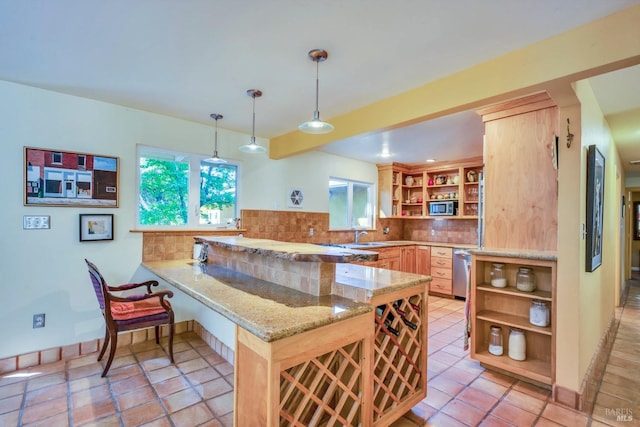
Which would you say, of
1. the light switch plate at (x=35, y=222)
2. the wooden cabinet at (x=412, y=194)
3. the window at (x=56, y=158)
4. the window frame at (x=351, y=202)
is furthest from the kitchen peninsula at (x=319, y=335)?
the wooden cabinet at (x=412, y=194)

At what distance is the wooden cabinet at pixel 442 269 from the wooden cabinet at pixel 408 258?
1.03 feet

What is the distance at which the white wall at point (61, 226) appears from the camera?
2434mm

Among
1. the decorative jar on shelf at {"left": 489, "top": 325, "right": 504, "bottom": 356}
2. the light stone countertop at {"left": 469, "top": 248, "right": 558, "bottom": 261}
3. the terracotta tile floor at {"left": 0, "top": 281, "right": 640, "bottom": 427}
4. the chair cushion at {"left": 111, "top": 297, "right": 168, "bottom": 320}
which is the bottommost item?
the terracotta tile floor at {"left": 0, "top": 281, "right": 640, "bottom": 427}

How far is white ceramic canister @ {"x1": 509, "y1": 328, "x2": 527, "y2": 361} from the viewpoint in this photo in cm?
243

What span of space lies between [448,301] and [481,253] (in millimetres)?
2559

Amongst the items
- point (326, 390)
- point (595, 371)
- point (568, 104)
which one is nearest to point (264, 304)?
point (326, 390)

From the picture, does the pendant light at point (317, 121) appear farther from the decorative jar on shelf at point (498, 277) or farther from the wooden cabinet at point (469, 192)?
the wooden cabinet at point (469, 192)

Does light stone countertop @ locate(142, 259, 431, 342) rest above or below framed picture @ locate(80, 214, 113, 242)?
below

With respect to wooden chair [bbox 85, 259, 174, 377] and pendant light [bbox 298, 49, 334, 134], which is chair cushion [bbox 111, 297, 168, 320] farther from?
pendant light [bbox 298, 49, 334, 134]

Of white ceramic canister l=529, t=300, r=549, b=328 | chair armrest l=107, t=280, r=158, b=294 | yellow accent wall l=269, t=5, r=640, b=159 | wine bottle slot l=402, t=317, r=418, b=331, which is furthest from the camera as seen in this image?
chair armrest l=107, t=280, r=158, b=294

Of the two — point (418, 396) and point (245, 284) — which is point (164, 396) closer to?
point (245, 284)

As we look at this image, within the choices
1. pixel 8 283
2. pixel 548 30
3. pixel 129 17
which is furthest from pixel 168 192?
pixel 548 30

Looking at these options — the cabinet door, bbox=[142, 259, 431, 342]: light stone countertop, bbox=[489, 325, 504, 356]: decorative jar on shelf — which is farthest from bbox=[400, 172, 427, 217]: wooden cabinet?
→ bbox=[142, 259, 431, 342]: light stone countertop

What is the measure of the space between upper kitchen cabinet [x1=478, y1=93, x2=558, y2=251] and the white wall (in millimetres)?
2789
